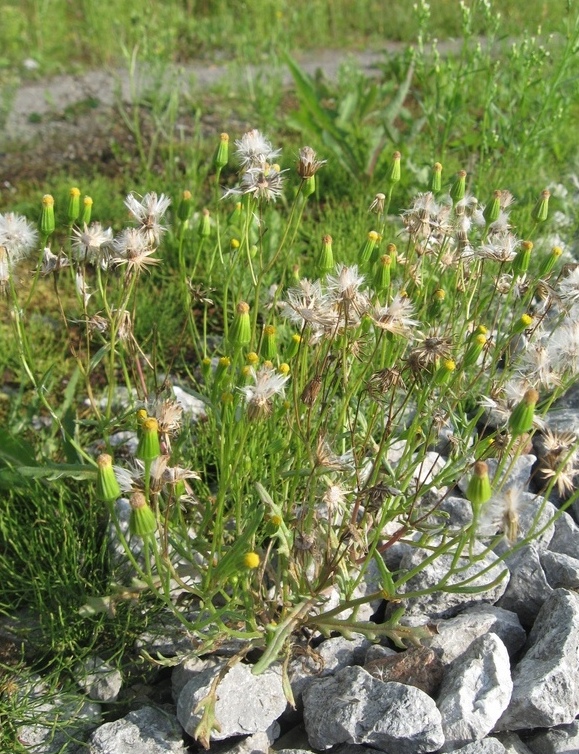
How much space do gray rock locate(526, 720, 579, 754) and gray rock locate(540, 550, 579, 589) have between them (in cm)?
Result: 37

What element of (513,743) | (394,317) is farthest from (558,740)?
(394,317)

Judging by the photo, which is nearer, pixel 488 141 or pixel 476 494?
pixel 476 494

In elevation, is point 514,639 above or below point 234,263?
below

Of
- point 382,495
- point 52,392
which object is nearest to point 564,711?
point 382,495

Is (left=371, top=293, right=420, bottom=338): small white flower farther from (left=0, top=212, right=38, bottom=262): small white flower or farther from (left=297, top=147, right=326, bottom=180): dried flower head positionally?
(left=0, top=212, right=38, bottom=262): small white flower

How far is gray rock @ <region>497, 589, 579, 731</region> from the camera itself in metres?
1.73

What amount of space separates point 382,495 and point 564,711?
58cm

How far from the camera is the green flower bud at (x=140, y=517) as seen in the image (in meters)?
1.37

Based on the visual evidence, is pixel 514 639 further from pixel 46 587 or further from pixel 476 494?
pixel 46 587

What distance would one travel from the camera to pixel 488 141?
3.44 metres

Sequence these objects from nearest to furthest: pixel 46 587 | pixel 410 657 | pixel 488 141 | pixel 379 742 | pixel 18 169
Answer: pixel 379 742
pixel 410 657
pixel 46 587
pixel 488 141
pixel 18 169

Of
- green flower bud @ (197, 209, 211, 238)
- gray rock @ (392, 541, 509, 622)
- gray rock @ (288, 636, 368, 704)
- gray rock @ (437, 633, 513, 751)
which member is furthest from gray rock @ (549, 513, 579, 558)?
green flower bud @ (197, 209, 211, 238)

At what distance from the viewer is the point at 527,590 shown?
2.07 metres

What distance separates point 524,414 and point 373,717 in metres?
0.74
